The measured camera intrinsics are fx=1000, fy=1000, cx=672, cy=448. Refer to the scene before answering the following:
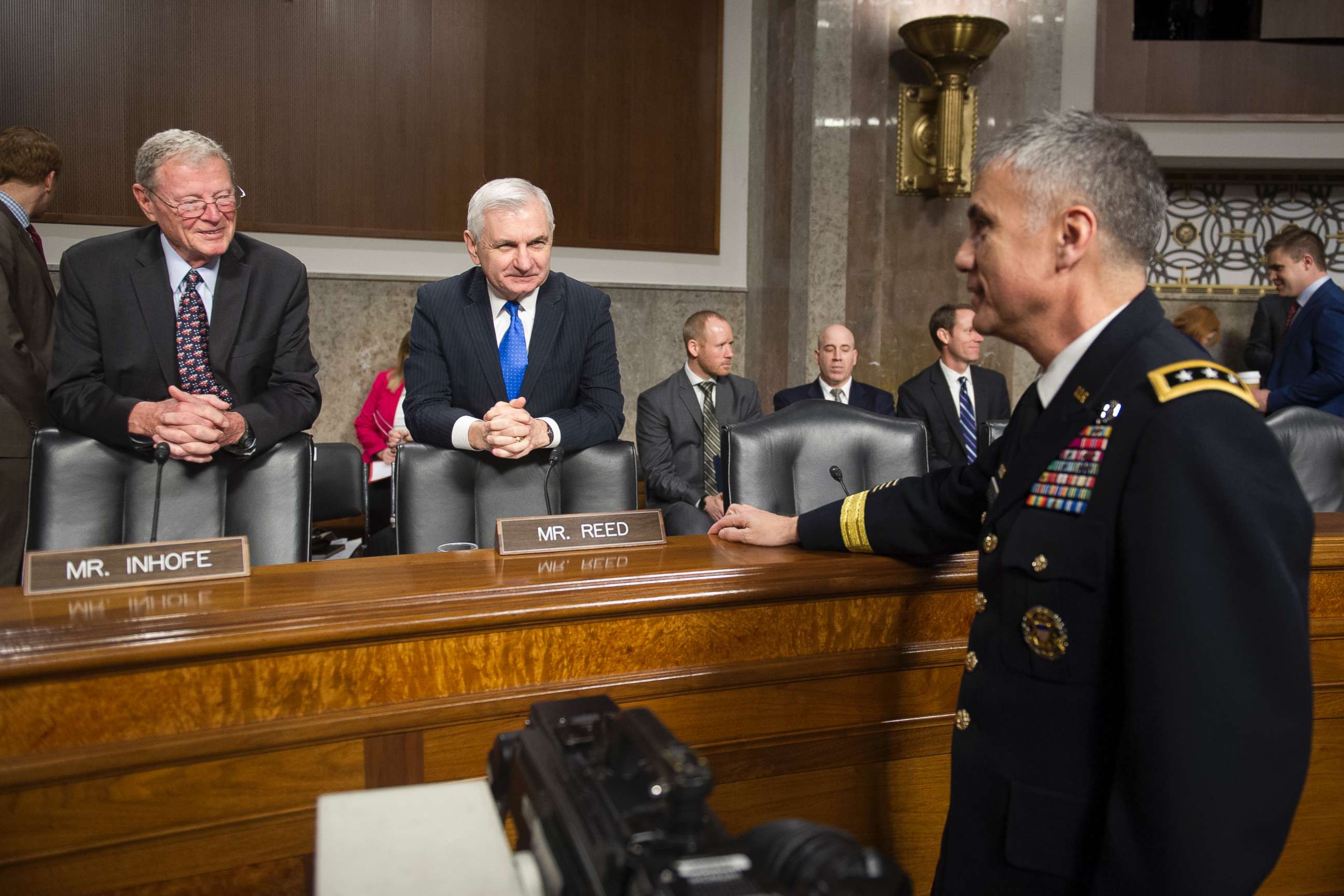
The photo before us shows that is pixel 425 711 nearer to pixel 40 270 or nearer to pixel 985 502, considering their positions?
pixel 985 502

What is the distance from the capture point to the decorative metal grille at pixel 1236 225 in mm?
6824

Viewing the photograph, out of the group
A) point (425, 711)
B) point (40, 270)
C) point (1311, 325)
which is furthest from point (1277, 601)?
point (1311, 325)

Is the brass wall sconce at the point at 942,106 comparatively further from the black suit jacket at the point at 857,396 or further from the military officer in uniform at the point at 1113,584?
the military officer in uniform at the point at 1113,584

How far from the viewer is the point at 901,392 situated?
15.1ft

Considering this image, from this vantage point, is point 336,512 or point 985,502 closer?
point 985,502

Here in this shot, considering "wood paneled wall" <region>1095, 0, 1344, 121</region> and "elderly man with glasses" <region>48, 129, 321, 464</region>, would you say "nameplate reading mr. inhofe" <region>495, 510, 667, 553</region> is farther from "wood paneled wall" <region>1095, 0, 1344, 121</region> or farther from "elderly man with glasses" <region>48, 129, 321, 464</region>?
"wood paneled wall" <region>1095, 0, 1344, 121</region>

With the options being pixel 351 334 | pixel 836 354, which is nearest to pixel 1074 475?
pixel 836 354

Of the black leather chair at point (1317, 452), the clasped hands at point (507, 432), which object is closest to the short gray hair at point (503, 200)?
the clasped hands at point (507, 432)

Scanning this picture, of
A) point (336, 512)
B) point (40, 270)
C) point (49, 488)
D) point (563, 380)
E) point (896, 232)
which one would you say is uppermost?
point (896, 232)

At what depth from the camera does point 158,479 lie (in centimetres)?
203

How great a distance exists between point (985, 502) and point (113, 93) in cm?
521

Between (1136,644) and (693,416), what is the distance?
10.3 feet

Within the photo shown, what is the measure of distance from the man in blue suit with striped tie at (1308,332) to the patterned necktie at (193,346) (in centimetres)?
465

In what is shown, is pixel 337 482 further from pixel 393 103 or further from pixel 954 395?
pixel 393 103
